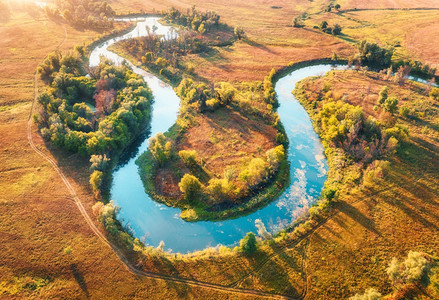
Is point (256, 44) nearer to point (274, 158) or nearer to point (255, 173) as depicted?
point (274, 158)

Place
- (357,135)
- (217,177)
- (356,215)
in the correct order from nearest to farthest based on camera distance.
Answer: (356,215) < (217,177) < (357,135)

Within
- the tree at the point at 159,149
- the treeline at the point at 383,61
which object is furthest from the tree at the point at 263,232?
the treeline at the point at 383,61

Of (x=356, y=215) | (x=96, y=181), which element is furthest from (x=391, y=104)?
(x=96, y=181)

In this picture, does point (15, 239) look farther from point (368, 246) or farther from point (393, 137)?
point (393, 137)

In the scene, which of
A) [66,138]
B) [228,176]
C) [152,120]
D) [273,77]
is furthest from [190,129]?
[273,77]

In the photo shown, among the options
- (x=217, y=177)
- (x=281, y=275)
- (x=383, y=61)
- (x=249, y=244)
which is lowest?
(x=281, y=275)

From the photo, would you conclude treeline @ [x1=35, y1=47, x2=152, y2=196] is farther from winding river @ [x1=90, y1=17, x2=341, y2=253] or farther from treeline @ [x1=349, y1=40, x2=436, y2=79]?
treeline @ [x1=349, y1=40, x2=436, y2=79]

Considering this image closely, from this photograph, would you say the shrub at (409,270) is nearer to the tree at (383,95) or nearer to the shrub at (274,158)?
the shrub at (274,158)

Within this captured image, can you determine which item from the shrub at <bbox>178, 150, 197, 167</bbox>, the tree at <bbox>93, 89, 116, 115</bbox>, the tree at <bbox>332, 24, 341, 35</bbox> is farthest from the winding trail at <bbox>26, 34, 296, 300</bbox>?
the tree at <bbox>332, 24, 341, 35</bbox>
